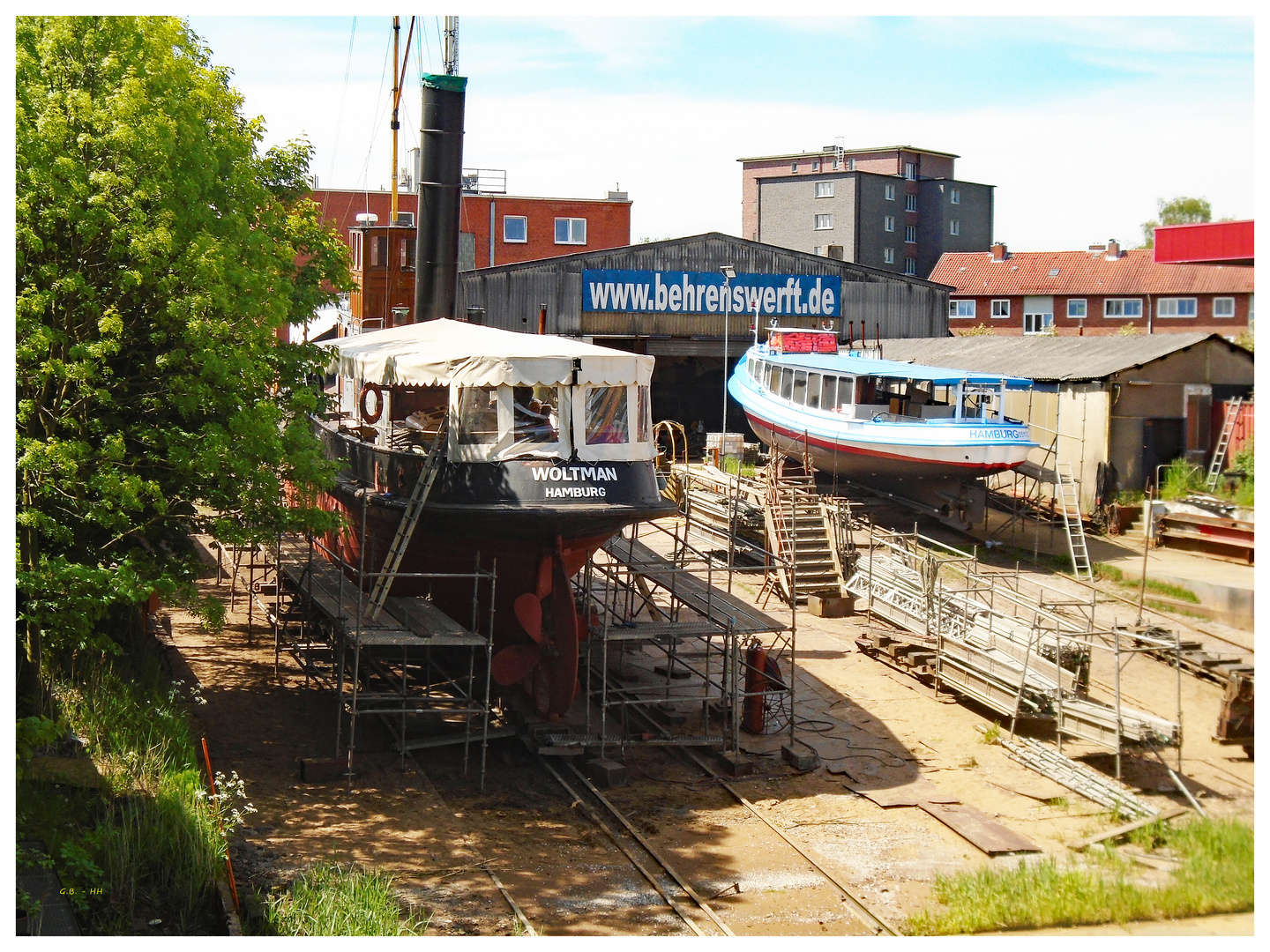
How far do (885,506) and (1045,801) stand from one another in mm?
14065

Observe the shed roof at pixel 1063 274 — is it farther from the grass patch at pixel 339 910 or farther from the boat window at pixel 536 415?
the grass patch at pixel 339 910

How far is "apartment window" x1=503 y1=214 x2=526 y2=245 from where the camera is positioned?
45875 mm

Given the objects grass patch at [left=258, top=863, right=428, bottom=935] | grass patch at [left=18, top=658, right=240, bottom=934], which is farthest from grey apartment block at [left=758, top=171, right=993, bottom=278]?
grass patch at [left=258, top=863, right=428, bottom=935]

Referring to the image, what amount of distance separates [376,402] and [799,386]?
13.2 meters

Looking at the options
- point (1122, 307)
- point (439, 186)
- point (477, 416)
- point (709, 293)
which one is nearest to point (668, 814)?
point (477, 416)

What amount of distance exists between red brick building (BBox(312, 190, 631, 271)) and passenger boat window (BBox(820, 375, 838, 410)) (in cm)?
1899

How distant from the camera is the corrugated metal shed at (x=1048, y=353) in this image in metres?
25.4

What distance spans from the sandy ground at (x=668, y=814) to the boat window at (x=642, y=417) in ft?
13.9

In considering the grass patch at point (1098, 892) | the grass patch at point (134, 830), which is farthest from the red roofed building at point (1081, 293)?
the grass patch at point (134, 830)

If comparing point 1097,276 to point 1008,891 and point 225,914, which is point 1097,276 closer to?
point 1008,891

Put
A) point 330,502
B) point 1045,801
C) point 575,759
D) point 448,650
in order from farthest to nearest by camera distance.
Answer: point 330,502 < point 448,650 < point 575,759 < point 1045,801

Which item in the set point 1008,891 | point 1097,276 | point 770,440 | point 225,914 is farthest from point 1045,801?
point 1097,276

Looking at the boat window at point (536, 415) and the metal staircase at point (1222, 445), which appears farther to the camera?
the metal staircase at point (1222, 445)

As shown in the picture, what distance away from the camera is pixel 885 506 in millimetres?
28391
